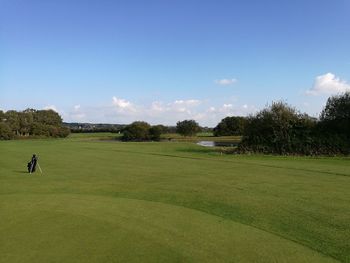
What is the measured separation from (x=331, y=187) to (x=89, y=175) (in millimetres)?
11641

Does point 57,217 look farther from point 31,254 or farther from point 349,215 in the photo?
point 349,215

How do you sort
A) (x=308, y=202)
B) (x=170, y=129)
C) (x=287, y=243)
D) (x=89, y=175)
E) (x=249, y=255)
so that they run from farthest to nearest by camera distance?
(x=170, y=129)
(x=89, y=175)
(x=308, y=202)
(x=287, y=243)
(x=249, y=255)

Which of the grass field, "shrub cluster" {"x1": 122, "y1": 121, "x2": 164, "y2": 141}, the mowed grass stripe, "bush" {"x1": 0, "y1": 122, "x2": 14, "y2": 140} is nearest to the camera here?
the mowed grass stripe

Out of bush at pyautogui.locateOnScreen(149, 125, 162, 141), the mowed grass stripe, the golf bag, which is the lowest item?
the mowed grass stripe

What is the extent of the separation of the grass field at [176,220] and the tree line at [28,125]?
301 feet

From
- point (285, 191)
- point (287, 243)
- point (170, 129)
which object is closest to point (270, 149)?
point (285, 191)

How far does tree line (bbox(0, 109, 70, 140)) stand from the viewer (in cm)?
10414

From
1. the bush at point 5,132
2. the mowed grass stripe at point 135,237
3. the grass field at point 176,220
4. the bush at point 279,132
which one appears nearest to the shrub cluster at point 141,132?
the bush at point 5,132

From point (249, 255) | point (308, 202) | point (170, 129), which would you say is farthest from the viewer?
point (170, 129)

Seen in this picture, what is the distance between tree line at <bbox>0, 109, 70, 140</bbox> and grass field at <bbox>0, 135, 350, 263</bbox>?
91757mm

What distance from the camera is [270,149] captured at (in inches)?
1553

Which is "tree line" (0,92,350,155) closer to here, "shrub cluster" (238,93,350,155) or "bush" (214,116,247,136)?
"shrub cluster" (238,93,350,155)

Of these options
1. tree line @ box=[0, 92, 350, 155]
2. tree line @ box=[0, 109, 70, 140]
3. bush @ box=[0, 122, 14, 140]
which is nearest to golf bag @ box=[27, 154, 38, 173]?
tree line @ box=[0, 92, 350, 155]

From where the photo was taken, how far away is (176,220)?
10844mm
